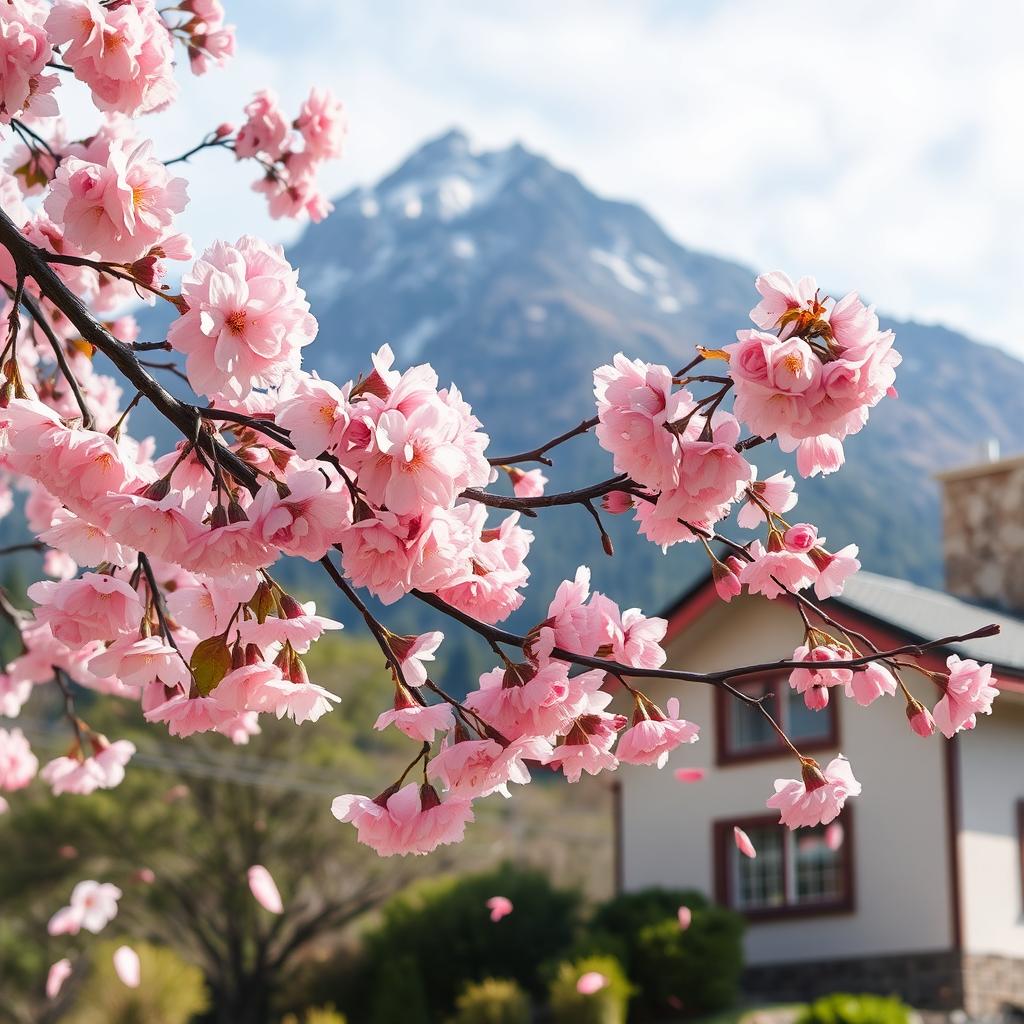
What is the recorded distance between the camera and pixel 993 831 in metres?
16.7

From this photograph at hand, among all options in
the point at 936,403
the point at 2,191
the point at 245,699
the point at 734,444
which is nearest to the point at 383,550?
the point at 245,699

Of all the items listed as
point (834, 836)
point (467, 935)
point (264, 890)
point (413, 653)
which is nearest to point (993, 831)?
point (834, 836)

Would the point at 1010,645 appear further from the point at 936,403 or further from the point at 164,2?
the point at 936,403

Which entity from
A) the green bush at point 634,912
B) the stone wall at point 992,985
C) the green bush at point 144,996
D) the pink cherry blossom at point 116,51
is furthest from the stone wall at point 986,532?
the pink cherry blossom at point 116,51

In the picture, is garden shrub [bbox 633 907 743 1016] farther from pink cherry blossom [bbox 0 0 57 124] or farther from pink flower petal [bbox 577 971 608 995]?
pink cherry blossom [bbox 0 0 57 124]

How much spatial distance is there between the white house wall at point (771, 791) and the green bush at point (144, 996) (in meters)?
5.70

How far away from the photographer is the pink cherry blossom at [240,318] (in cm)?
243

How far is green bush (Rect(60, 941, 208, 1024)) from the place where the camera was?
1752 cm

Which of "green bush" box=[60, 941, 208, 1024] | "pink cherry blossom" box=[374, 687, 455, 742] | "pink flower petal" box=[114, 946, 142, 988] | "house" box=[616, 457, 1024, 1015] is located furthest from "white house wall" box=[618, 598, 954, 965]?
"pink cherry blossom" box=[374, 687, 455, 742]

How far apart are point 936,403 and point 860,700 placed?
179 metres

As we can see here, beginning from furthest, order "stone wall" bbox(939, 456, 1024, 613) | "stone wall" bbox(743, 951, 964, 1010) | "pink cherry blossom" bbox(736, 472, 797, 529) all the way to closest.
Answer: "stone wall" bbox(939, 456, 1024, 613)
"stone wall" bbox(743, 951, 964, 1010)
"pink cherry blossom" bbox(736, 472, 797, 529)

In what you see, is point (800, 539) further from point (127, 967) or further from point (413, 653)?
point (127, 967)

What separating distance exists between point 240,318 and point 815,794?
4.68 feet

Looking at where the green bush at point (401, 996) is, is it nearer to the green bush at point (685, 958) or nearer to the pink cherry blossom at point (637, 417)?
the green bush at point (685, 958)
